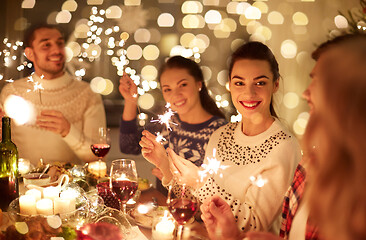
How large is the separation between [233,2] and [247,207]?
284 cm

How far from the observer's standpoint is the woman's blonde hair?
19.5 inches

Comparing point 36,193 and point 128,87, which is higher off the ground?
point 128,87

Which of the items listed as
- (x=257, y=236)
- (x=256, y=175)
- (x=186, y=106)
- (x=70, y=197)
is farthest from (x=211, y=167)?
(x=257, y=236)

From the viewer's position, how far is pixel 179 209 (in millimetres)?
1092

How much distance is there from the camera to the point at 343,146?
515mm

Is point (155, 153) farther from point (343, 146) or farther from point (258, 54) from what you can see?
point (343, 146)

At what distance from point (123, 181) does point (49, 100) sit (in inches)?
67.0

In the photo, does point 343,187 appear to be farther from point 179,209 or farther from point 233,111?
point 233,111

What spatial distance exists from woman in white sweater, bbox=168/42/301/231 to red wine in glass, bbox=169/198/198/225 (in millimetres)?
344

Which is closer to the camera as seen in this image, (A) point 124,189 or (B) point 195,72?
(A) point 124,189

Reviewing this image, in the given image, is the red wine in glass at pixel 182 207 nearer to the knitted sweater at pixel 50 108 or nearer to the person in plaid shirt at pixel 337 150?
the person in plaid shirt at pixel 337 150

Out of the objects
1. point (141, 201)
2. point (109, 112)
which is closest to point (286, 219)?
point (141, 201)

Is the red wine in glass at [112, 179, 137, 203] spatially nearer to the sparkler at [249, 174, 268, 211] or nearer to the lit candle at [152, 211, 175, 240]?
the lit candle at [152, 211, 175, 240]

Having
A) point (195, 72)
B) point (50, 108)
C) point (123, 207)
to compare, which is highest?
point (195, 72)
